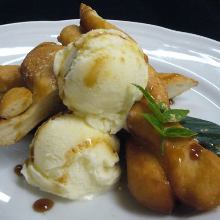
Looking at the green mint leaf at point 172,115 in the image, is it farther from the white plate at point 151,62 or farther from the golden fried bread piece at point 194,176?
the white plate at point 151,62

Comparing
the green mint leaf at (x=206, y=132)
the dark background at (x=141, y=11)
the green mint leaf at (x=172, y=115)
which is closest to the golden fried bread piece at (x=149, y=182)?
the green mint leaf at (x=172, y=115)

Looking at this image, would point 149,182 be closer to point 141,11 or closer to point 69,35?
point 69,35

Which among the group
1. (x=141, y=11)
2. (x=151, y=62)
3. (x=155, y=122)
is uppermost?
(x=155, y=122)

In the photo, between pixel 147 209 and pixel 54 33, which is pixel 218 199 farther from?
pixel 54 33

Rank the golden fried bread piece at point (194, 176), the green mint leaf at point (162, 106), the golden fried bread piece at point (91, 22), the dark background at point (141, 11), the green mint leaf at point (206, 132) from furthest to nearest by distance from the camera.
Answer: the dark background at point (141, 11), the golden fried bread piece at point (91, 22), the green mint leaf at point (206, 132), the green mint leaf at point (162, 106), the golden fried bread piece at point (194, 176)

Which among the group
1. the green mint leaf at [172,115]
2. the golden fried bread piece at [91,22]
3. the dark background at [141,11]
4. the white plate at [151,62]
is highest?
the golden fried bread piece at [91,22]

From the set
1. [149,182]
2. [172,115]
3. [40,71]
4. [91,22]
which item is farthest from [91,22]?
[149,182]

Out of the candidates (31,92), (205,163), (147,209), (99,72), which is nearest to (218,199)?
(205,163)
